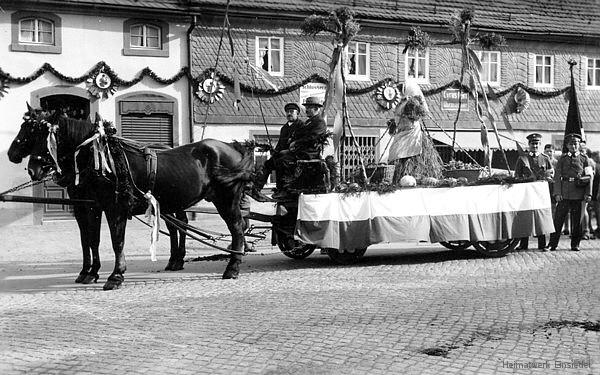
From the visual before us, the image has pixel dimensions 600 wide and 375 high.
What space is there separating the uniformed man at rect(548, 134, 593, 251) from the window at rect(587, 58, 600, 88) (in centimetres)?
1275

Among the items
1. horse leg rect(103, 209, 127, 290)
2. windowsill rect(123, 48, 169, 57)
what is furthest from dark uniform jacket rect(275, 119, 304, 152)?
windowsill rect(123, 48, 169, 57)

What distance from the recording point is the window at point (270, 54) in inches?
823

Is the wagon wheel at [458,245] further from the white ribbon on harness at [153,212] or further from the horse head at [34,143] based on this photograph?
the horse head at [34,143]

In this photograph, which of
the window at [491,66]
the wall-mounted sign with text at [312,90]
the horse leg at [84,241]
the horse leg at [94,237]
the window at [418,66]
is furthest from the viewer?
the window at [491,66]

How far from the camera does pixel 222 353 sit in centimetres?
616

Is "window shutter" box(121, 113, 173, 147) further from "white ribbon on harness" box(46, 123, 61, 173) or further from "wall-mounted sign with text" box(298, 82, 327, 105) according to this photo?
"white ribbon on harness" box(46, 123, 61, 173)

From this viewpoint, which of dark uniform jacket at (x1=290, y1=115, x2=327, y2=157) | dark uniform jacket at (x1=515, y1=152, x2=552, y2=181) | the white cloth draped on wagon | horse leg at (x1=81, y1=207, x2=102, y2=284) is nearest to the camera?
horse leg at (x1=81, y1=207, x2=102, y2=284)

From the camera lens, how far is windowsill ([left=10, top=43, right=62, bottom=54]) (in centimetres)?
1828

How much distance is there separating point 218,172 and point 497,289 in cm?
394

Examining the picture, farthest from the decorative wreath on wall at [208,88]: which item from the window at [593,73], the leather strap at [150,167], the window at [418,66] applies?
the window at [593,73]

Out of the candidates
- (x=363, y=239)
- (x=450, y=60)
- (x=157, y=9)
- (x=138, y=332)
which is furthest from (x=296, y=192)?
(x=450, y=60)

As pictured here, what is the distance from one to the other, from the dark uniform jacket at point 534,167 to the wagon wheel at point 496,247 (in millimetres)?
1099

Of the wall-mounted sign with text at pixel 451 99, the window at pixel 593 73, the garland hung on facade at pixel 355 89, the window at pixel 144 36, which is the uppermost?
the window at pixel 144 36

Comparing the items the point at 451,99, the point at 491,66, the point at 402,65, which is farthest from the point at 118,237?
the point at 491,66
